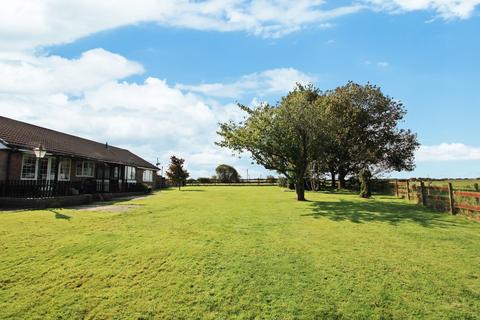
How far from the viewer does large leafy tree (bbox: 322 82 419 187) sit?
1431 inches

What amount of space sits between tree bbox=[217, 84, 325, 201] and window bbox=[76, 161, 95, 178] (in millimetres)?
11666

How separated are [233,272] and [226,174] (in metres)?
61.1

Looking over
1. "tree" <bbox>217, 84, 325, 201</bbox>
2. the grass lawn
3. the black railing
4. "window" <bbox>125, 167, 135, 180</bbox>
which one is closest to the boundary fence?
"window" <bbox>125, 167, 135, 180</bbox>

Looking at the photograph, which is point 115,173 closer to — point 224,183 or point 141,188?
point 141,188

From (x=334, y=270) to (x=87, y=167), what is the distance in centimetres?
2477

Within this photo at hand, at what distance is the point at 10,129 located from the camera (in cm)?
2038

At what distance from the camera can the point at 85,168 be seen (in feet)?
84.8

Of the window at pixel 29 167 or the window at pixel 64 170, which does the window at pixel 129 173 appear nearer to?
the window at pixel 64 170

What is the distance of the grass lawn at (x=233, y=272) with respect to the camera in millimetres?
5078

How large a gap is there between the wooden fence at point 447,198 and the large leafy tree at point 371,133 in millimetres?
14617

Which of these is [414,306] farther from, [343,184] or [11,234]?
[343,184]

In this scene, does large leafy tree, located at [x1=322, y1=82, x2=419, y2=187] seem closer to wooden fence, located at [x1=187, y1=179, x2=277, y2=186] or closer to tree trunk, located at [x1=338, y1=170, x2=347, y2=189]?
tree trunk, located at [x1=338, y1=170, x2=347, y2=189]

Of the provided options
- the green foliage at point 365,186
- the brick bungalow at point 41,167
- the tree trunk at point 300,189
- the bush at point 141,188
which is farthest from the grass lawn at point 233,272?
the bush at point 141,188

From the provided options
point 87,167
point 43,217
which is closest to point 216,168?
point 87,167
